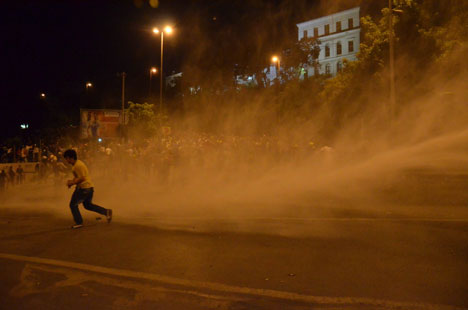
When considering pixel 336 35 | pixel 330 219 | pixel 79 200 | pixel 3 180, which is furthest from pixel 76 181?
pixel 336 35

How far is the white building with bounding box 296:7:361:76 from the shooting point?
5888cm

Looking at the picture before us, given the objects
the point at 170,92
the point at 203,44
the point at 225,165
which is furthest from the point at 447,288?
the point at 170,92

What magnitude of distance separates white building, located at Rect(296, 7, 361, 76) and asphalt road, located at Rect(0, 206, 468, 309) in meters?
52.7

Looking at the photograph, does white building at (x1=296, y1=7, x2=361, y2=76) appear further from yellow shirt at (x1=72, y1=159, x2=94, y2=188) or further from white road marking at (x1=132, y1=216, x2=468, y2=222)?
yellow shirt at (x1=72, y1=159, x2=94, y2=188)

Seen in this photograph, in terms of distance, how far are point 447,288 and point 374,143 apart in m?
13.1

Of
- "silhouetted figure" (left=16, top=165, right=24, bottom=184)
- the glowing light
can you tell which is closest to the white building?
the glowing light

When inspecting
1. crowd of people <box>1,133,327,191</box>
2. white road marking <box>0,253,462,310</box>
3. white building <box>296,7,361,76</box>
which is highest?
white building <box>296,7,361,76</box>

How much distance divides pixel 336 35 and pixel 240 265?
196 feet

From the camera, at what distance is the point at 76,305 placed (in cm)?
439

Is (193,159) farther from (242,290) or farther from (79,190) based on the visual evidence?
(242,290)

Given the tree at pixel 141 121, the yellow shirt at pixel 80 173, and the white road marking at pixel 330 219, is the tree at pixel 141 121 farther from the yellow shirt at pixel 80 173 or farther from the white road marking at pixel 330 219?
the yellow shirt at pixel 80 173

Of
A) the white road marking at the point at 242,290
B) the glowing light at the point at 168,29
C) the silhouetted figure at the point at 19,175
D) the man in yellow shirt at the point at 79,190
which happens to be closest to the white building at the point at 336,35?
the glowing light at the point at 168,29

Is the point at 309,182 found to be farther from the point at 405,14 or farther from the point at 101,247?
the point at 405,14

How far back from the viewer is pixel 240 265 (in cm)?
566
